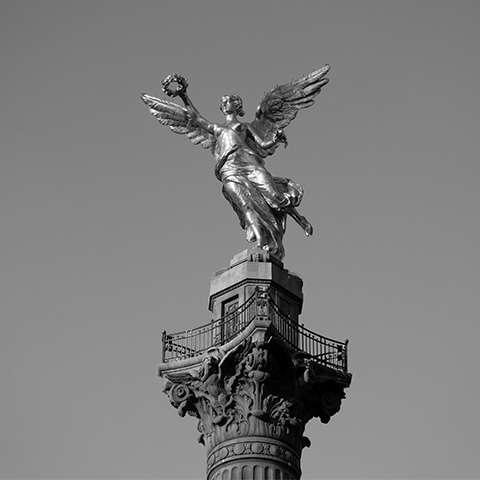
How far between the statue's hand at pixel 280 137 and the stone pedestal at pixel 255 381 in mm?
5394

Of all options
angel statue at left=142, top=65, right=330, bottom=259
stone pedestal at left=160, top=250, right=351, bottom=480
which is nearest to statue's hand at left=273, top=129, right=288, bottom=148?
angel statue at left=142, top=65, right=330, bottom=259

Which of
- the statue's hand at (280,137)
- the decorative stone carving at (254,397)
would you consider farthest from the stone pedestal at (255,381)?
the statue's hand at (280,137)

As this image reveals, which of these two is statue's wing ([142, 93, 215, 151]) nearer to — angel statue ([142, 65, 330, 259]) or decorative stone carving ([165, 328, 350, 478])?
angel statue ([142, 65, 330, 259])

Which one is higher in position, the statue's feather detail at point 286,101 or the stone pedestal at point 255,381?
the statue's feather detail at point 286,101

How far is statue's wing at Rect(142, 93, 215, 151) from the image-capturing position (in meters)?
58.1

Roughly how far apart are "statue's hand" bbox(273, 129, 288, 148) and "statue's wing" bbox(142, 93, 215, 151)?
187cm

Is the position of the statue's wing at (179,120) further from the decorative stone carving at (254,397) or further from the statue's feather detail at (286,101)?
the decorative stone carving at (254,397)

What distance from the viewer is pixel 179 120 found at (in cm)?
5875

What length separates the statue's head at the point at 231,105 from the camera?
57812mm

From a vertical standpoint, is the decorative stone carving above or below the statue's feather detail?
below

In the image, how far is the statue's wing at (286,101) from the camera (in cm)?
5816

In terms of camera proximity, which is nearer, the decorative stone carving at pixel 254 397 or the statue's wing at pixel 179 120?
the decorative stone carving at pixel 254 397

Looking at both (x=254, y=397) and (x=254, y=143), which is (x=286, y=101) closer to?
(x=254, y=143)

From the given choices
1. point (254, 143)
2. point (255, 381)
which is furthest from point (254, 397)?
point (254, 143)
